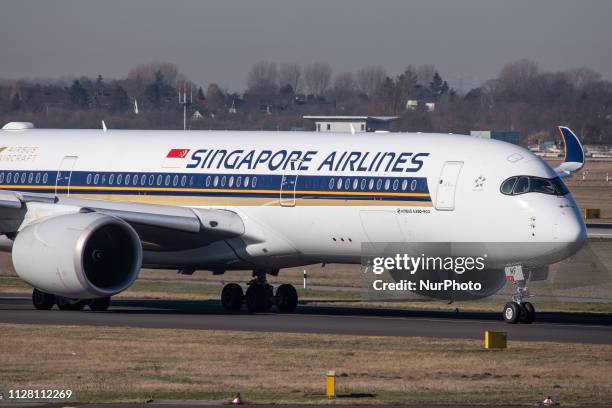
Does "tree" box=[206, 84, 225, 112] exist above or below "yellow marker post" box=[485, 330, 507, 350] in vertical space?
above

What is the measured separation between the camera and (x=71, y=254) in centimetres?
3088

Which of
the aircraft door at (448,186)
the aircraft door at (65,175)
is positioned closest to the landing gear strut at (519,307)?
the aircraft door at (448,186)

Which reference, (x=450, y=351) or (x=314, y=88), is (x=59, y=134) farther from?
(x=314, y=88)

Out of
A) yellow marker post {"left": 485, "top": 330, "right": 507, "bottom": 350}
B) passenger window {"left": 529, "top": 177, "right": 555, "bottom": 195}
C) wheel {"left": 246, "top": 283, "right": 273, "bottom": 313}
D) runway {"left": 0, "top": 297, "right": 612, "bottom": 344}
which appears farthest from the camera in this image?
wheel {"left": 246, "top": 283, "right": 273, "bottom": 313}

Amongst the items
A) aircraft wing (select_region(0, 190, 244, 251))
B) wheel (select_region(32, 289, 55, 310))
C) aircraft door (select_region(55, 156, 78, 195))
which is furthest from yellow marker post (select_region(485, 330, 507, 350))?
aircraft door (select_region(55, 156, 78, 195))

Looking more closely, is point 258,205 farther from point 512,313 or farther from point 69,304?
point 512,313

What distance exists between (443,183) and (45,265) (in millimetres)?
9530

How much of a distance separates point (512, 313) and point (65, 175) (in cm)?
1303

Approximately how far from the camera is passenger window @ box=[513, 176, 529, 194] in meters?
30.7

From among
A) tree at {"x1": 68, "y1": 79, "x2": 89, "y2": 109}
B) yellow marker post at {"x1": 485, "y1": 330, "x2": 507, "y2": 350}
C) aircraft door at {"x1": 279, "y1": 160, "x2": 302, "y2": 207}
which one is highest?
tree at {"x1": 68, "y1": 79, "x2": 89, "y2": 109}

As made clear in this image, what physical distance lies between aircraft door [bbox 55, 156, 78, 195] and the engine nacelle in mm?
3990

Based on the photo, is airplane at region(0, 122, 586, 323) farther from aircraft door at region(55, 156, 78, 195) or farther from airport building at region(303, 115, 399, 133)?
airport building at region(303, 115, 399, 133)

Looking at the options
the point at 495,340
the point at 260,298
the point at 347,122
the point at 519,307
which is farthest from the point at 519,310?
the point at 347,122

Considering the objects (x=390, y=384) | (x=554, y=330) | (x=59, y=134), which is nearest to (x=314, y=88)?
(x=59, y=134)
